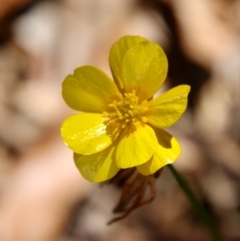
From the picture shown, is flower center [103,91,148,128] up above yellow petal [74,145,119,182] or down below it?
above

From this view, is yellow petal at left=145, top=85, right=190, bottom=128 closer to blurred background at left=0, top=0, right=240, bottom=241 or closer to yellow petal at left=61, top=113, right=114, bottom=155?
yellow petal at left=61, top=113, right=114, bottom=155

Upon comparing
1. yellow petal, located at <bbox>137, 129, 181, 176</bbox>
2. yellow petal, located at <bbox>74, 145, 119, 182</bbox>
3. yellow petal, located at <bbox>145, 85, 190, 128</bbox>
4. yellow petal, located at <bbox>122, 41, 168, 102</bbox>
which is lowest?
yellow petal, located at <bbox>137, 129, 181, 176</bbox>

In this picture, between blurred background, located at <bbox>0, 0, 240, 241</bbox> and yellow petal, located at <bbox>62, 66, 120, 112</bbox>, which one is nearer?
yellow petal, located at <bbox>62, 66, 120, 112</bbox>

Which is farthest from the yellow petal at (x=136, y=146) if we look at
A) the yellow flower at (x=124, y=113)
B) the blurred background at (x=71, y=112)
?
the blurred background at (x=71, y=112)

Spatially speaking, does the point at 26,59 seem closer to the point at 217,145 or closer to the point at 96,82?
the point at 217,145

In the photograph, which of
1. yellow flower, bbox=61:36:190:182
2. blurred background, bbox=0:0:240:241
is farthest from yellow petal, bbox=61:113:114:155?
blurred background, bbox=0:0:240:241

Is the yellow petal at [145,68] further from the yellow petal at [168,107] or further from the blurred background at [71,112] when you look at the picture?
the blurred background at [71,112]
